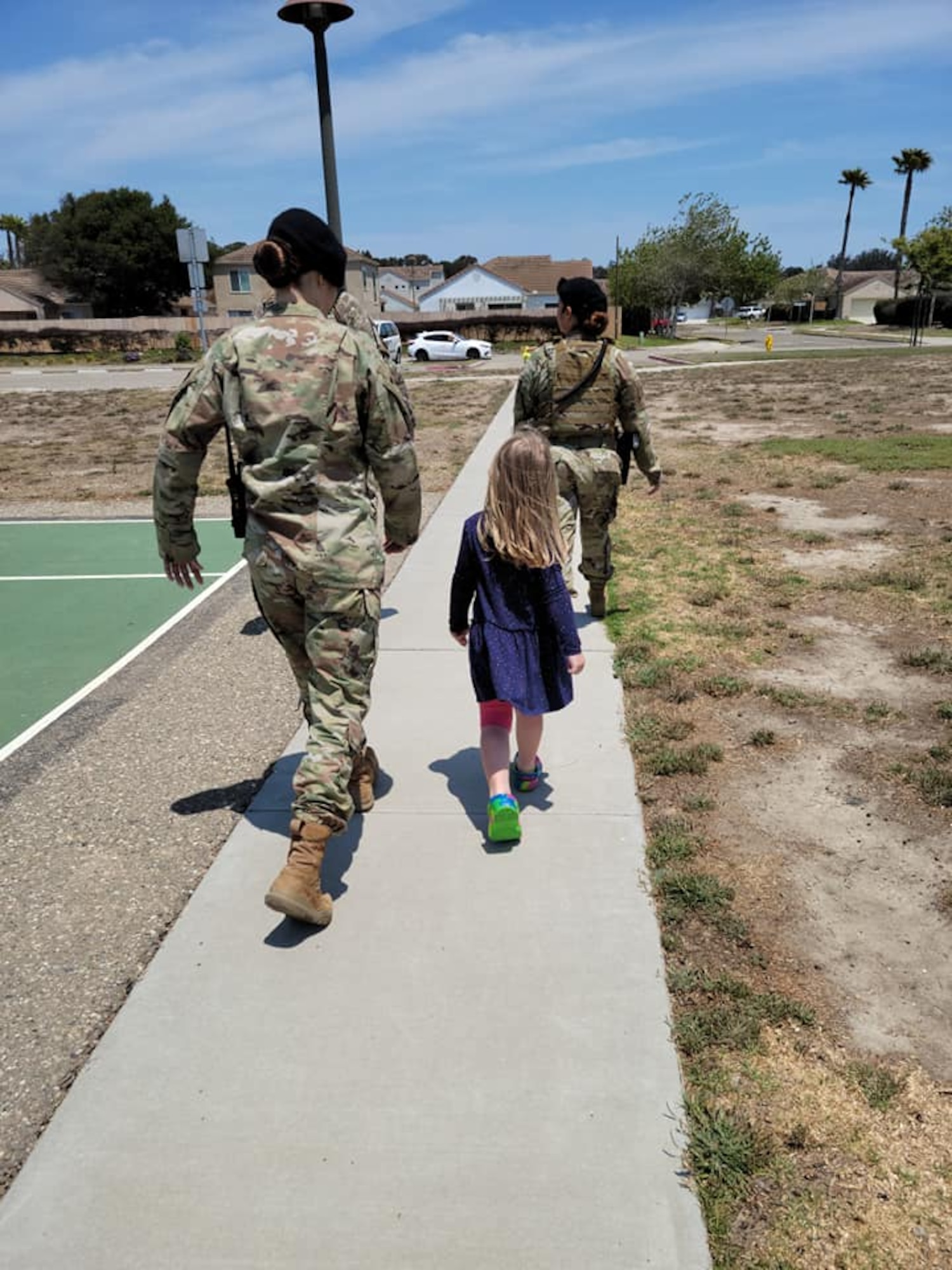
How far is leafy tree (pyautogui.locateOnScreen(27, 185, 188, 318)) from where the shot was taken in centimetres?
6862

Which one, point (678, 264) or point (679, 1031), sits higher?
point (678, 264)

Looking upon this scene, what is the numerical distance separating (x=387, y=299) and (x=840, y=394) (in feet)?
281

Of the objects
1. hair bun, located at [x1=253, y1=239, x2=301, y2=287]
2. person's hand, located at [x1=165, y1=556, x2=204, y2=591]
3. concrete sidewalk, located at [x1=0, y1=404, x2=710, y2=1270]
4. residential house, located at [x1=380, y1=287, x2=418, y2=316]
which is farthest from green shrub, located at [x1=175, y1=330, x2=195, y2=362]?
residential house, located at [x1=380, y1=287, x2=418, y2=316]

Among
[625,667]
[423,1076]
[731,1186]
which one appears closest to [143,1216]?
[423,1076]

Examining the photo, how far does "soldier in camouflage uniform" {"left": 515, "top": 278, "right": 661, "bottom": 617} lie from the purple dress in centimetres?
166

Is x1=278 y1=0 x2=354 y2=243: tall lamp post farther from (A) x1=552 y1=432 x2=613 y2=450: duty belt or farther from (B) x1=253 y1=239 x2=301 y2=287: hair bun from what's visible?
(B) x1=253 y1=239 x2=301 y2=287: hair bun

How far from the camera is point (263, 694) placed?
4.88 metres

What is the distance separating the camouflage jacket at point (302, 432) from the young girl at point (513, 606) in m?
0.37

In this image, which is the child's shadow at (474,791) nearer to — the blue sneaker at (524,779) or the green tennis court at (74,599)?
the blue sneaker at (524,779)

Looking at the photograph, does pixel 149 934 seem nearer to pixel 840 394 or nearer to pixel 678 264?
pixel 840 394

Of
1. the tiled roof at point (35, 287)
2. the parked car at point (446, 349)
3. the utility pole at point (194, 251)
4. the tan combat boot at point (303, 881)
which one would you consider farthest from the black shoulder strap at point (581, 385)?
the tiled roof at point (35, 287)

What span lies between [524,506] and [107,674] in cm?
304

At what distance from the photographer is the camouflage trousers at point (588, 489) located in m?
5.09

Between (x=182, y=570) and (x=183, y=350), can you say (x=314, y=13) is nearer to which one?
(x=182, y=570)
